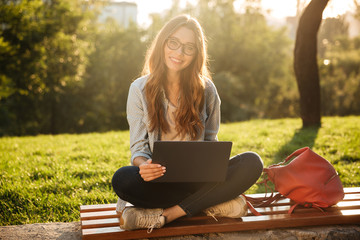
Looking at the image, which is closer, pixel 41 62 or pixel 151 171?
pixel 151 171

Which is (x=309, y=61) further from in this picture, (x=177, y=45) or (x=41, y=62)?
Answer: (x=41, y=62)

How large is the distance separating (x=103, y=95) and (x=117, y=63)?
7.33ft

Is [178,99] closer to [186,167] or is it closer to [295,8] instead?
[186,167]

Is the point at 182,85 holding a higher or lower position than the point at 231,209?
higher

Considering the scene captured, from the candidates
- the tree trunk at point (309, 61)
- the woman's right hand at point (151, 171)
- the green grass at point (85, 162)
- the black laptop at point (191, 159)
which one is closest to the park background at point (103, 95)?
the green grass at point (85, 162)

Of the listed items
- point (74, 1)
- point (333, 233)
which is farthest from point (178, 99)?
point (74, 1)

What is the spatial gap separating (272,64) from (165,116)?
21.6 metres

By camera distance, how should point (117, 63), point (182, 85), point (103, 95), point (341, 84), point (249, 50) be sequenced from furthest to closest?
1. point (249, 50)
2. point (117, 63)
3. point (103, 95)
4. point (341, 84)
5. point (182, 85)

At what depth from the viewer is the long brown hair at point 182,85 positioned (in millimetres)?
3062

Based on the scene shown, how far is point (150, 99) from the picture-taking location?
3.06 meters

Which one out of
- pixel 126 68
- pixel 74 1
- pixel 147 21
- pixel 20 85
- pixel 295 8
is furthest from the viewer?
pixel 147 21

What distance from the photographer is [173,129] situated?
314 cm

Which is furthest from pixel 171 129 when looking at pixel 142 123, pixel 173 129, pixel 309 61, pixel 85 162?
pixel 309 61

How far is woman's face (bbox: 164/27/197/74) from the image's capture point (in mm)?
3060
